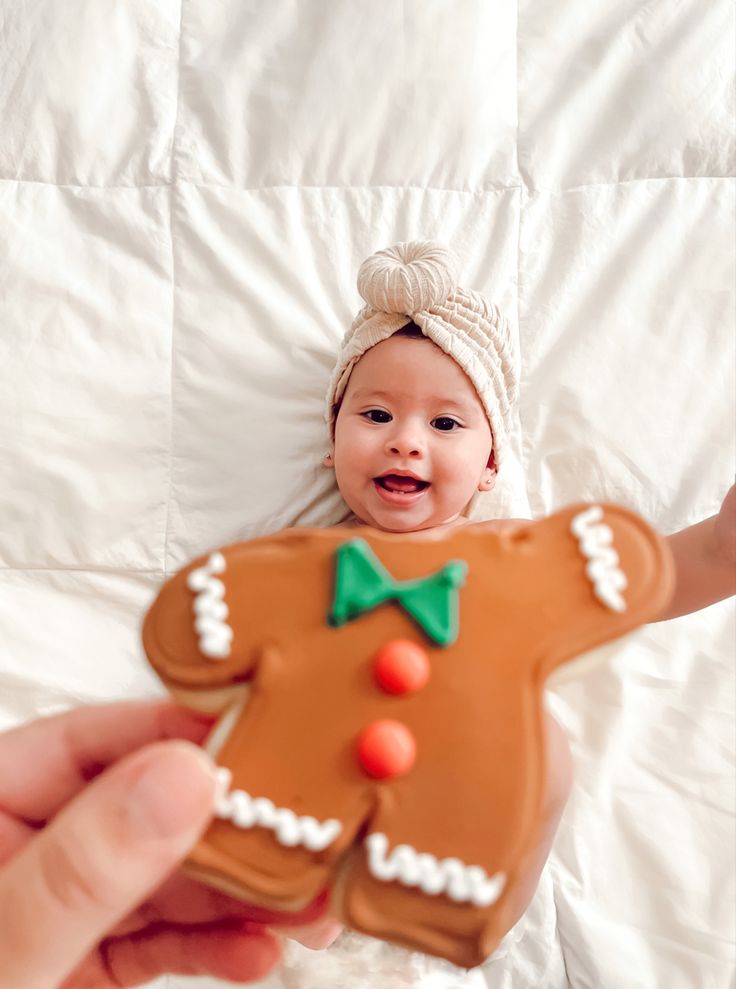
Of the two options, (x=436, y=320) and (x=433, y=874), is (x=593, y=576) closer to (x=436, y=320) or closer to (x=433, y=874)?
(x=433, y=874)

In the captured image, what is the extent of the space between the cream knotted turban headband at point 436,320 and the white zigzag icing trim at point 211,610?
0.57m

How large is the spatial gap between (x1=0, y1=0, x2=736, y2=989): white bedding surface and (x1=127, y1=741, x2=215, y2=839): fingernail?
23.3 inches

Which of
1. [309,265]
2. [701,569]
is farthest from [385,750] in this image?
[309,265]

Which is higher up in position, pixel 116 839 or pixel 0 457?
pixel 116 839

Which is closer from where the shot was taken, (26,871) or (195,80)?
(26,871)

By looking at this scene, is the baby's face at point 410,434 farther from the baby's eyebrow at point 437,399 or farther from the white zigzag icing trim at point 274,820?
the white zigzag icing trim at point 274,820

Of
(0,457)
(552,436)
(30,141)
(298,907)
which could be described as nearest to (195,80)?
(30,141)

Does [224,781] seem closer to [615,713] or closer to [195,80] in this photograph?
[615,713]

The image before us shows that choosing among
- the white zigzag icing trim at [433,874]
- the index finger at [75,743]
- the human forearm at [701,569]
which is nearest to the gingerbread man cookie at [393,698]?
the white zigzag icing trim at [433,874]

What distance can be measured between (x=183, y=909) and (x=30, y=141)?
0.95 m

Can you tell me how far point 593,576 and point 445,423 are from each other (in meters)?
0.58

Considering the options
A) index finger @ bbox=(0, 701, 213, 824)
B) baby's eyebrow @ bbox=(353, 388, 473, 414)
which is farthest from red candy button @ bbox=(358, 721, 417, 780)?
baby's eyebrow @ bbox=(353, 388, 473, 414)

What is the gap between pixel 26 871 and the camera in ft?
1.47

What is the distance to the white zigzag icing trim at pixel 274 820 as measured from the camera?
45 centimetres
